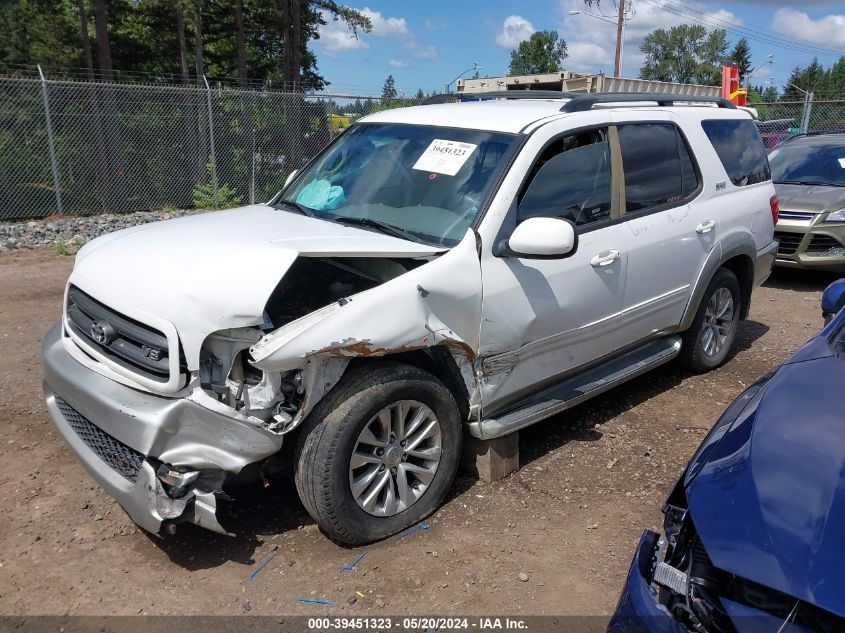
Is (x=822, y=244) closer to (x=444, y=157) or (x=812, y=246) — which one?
(x=812, y=246)

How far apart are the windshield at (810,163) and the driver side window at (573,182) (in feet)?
21.4

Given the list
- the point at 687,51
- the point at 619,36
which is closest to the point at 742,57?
the point at 687,51

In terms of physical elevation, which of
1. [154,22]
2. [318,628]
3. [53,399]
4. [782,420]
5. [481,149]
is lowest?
[318,628]

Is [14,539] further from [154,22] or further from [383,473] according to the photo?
[154,22]

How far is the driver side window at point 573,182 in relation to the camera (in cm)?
383

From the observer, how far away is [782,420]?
238 cm

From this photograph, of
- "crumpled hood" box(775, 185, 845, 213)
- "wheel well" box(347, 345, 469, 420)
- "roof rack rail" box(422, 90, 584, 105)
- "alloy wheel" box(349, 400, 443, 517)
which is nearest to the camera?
"alloy wheel" box(349, 400, 443, 517)

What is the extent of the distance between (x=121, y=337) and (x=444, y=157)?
1.95 metres

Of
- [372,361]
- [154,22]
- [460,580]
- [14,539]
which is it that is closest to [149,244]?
[372,361]

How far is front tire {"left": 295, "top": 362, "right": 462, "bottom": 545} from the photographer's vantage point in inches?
122

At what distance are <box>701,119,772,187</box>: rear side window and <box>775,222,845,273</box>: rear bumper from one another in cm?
330

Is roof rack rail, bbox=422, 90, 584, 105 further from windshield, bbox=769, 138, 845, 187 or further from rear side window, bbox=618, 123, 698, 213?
windshield, bbox=769, 138, 845, 187

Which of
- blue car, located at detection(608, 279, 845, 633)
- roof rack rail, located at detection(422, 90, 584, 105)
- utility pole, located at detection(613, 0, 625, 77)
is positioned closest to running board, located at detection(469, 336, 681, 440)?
blue car, located at detection(608, 279, 845, 633)

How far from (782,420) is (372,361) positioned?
1.74 metres
